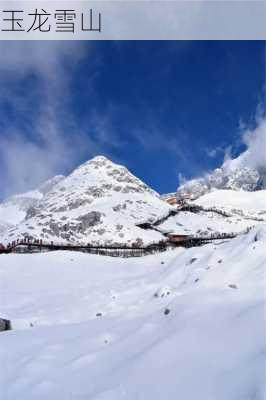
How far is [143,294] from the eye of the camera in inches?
768

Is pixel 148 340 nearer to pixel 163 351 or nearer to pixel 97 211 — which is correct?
pixel 163 351

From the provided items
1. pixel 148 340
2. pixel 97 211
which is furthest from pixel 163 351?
pixel 97 211

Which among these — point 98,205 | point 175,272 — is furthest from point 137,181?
point 175,272

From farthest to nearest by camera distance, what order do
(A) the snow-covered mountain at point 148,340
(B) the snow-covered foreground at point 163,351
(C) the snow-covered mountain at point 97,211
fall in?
1. (C) the snow-covered mountain at point 97,211
2. (A) the snow-covered mountain at point 148,340
3. (B) the snow-covered foreground at point 163,351

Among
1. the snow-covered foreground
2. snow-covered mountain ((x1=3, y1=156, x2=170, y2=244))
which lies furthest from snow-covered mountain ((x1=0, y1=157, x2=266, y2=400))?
snow-covered mountain ((x1=3, y1=156, x2=170, y2=244))

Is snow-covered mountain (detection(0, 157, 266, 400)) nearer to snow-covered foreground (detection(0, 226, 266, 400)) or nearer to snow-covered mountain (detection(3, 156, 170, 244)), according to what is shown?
snow-covered foreground (detection(0, 226, 266, 400))

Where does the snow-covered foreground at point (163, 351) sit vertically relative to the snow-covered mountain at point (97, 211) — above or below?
below

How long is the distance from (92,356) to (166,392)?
248 centimetres

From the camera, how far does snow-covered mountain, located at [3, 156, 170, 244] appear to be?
83062 mm

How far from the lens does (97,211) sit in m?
97.6

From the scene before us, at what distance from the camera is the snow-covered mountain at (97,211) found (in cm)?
8306

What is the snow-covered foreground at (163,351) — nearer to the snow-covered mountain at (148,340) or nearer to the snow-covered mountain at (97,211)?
the snow-covered mountain at (148,340)

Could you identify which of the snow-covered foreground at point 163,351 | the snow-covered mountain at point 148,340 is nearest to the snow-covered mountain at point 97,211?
the snow-covered mountain at point 148,340

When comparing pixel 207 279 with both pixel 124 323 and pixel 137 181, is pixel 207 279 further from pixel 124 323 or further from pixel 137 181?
pixel 137 181
